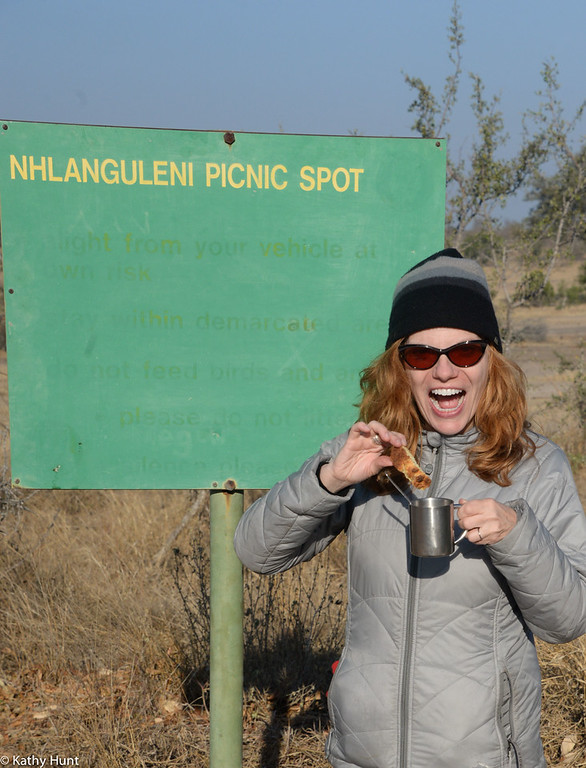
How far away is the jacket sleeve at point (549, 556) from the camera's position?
1709 millimetres

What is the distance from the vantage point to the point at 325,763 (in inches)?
138

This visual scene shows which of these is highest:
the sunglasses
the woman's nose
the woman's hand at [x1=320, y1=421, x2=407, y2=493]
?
the sunglasses

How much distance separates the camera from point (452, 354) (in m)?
2.03

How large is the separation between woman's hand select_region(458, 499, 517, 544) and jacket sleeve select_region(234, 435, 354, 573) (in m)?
0.36

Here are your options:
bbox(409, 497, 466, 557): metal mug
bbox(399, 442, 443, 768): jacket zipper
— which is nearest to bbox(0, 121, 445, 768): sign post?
bbox(399, 442, 443, 768): jacket zipper

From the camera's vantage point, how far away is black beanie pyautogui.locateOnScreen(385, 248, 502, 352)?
204 centimetres

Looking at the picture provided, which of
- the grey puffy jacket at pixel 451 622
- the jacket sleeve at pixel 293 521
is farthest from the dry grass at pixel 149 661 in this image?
the grey puffy jacket at pixel 451 622

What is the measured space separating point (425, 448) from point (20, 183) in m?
1.40

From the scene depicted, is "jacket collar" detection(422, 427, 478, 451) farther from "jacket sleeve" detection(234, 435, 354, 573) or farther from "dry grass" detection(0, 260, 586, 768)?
"dry grass" detection(0, 260, 586, 768)

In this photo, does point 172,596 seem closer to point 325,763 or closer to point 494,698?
point 325,763

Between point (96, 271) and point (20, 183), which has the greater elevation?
point (20, 183)

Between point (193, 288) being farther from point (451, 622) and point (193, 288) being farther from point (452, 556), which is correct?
point (451, 622)

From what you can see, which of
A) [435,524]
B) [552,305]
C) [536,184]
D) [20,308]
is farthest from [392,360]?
[552,305]

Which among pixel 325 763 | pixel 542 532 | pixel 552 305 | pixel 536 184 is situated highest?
pixel 552 305
